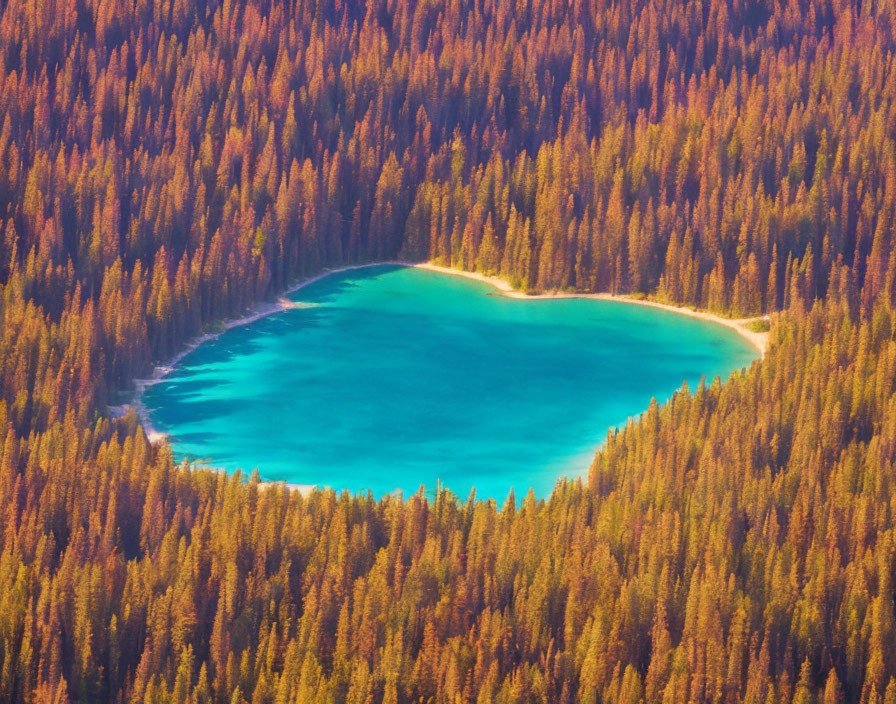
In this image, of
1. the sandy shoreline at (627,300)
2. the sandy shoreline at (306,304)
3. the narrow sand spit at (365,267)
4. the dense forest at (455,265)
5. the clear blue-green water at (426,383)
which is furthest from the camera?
the sandy shoreline at (627,300)

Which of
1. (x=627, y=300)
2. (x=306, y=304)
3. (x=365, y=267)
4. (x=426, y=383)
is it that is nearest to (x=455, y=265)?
(x=365, y=267)

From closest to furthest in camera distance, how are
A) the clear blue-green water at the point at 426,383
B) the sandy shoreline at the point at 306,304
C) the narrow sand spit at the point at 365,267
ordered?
the clear blue-green water at the point at 426,383 → the sandy shoreline at the point at 306,304 → the narrow sand spit at the point at 365,267

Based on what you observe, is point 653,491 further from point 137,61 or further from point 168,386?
point 137,61

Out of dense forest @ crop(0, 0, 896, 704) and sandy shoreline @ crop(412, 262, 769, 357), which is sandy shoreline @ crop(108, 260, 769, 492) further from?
dense forest @ crop(0, 0, 896, 704)

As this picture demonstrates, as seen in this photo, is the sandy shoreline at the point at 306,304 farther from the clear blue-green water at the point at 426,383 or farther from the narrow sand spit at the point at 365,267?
the clear blue-green water at the point at 426,383

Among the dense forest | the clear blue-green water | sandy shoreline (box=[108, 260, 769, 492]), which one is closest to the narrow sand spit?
sandy shoreline (box=[108, 260, 769, 492])

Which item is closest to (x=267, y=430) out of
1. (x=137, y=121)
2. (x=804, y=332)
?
(x=804, y=332)

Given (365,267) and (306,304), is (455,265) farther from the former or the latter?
(306,304)

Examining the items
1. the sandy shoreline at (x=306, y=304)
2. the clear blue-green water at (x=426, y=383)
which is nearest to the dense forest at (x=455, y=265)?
the sandy shoreline at (x=306, y=304)
